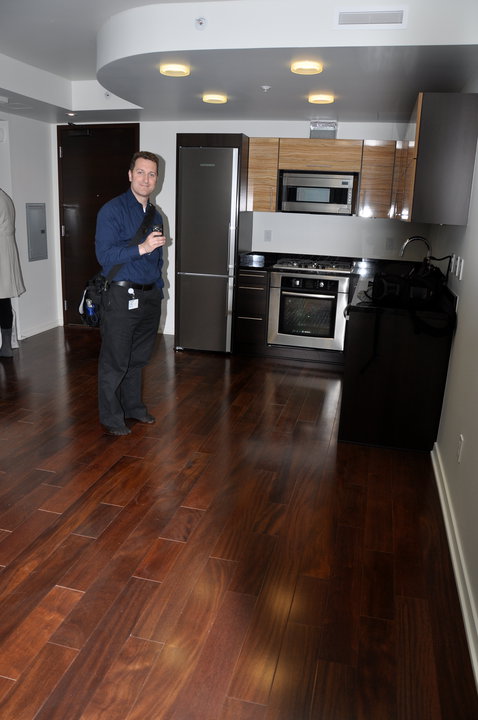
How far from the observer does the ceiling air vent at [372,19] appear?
9.95ft

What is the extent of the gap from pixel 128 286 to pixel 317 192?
284 cm

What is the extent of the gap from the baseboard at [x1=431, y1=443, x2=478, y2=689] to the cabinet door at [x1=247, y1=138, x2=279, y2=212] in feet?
10.9

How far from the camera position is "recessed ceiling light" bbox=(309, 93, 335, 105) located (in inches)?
173

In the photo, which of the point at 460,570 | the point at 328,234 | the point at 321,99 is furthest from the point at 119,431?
the point at 328,234

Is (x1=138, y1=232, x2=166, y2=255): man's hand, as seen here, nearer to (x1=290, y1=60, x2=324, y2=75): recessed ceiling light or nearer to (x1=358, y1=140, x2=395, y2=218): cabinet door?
(x1=290, y1=60, x2=324, y2=75): recessed ceiling light

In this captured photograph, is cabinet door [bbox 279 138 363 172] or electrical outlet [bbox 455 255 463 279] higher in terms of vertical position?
cabinet door [bbox 279 138 363 172]

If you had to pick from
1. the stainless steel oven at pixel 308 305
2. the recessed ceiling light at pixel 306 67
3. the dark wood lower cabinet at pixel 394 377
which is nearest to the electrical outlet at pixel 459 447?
the dark wood lower cabinet at pixel 394 377

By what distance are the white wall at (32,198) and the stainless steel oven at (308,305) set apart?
2618 millimetres

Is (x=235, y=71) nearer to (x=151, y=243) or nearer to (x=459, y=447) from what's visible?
(x=151, y=243)

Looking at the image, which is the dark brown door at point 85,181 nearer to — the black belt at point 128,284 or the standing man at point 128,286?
the standing man at point 128,286

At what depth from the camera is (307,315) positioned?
5668 mm

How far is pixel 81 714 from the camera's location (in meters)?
1.71

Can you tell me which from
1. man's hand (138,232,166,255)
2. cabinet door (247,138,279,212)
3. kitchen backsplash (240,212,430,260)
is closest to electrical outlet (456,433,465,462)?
man's hand (138,232,166,255)

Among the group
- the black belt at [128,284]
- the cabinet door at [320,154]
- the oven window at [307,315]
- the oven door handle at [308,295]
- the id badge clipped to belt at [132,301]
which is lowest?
the oven window at [307,315]
